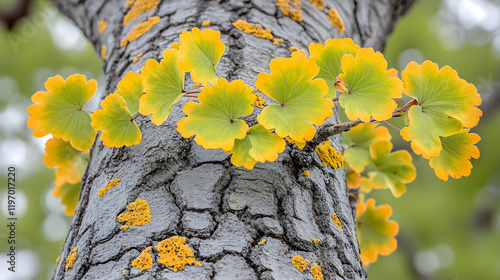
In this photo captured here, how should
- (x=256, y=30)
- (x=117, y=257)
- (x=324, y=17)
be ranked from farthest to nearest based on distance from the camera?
(x=324, y=17) < (x=256, y=30) < (x=117, y=257)

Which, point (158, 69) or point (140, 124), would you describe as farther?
point (140, 124)

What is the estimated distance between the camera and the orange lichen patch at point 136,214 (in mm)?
685

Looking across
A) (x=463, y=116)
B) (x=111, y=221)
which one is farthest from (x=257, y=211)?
(x=463, y=116)

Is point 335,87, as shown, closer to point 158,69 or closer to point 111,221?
point 158,69

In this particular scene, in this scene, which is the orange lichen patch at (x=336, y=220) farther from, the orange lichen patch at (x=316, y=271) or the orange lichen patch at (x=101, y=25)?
the orange lichen patch at (x=101, y=25)

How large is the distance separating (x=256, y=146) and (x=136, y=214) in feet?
0.76

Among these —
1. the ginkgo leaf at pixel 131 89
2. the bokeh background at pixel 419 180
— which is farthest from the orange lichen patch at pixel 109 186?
the bokeh background at pixel 419 180

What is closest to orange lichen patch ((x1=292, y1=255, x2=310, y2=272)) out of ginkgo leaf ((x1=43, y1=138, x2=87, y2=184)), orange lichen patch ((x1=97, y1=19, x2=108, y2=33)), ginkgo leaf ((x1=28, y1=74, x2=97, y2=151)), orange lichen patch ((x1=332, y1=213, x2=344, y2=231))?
orange lichen patch ((x1=332, y1=213, x2=344, y2=231))

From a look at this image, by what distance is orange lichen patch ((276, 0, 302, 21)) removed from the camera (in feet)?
3.41

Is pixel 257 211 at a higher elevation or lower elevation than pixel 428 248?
higher

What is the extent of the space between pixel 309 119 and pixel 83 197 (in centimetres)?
48

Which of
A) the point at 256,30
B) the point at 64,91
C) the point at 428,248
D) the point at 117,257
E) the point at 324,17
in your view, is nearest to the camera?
the point at 117,257

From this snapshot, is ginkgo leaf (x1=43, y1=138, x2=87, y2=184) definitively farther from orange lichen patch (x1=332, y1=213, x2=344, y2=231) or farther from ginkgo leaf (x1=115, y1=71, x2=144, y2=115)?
orange lichen patch (x1=332, y1=213, x2=344, y2=231)

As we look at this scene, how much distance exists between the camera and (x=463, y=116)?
0.68 m
